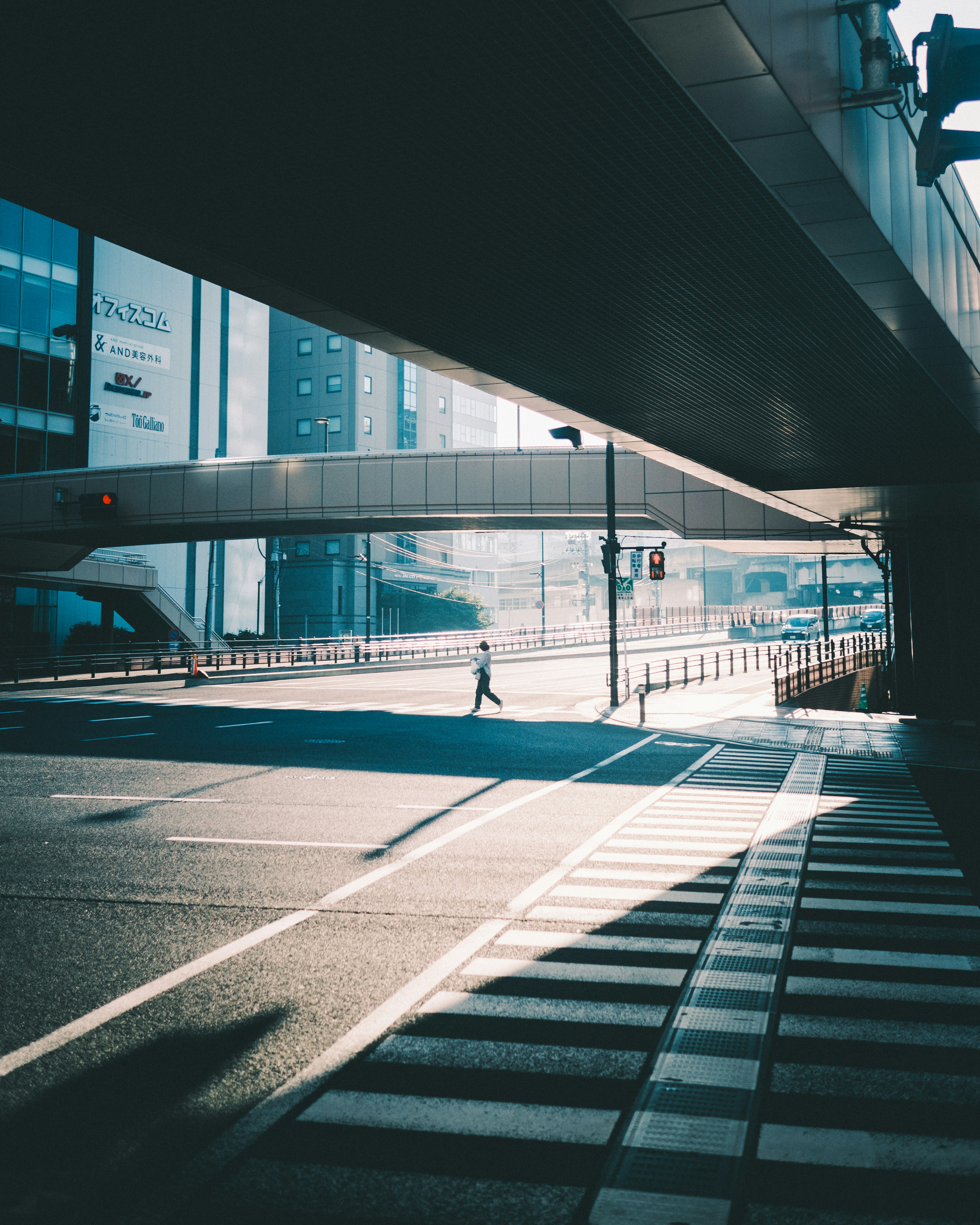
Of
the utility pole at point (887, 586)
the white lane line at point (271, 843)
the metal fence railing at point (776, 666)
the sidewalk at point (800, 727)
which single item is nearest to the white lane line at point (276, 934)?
the white lane line at point (271, 843)

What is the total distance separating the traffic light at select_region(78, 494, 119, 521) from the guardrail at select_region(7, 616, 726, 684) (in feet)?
24.2

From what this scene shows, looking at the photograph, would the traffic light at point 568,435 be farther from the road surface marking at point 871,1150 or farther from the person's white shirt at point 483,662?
the road surface marking at point 871,1150

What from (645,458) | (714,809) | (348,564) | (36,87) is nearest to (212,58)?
(36,87)

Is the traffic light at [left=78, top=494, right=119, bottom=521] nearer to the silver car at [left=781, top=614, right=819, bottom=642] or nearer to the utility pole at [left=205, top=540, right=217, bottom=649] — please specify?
the utility pole at [left=205, top=540, right=217, bottom=649]

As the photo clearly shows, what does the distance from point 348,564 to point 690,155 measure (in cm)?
7963

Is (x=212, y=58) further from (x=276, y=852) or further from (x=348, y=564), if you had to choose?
(x=348, y=564)

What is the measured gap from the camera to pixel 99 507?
31.8m

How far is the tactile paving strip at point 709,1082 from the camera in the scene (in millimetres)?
3516

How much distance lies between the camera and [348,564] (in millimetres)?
85250

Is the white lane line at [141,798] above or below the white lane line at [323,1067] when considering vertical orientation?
above

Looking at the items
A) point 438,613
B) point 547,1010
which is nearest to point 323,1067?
point 547,1010

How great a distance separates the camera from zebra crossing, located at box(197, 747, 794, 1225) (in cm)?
354

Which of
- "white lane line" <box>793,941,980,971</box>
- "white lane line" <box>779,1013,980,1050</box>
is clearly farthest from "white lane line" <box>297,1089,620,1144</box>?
"white lane line" <box>793,941,980,971</box>

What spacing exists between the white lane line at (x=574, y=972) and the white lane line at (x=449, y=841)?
1.30 meters
